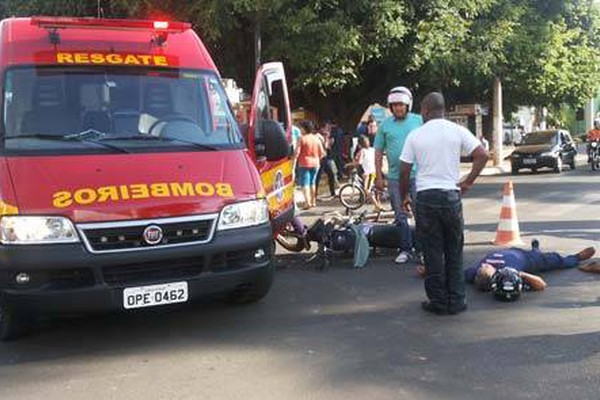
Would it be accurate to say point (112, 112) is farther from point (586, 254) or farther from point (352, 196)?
point (352, 196)

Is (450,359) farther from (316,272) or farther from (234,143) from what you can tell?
(316,272)

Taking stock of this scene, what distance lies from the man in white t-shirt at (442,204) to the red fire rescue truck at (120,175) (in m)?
1.27

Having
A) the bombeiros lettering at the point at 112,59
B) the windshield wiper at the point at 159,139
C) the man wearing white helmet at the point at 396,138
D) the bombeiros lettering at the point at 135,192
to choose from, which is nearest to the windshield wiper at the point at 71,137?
the windshield wiper at the point at 159,139

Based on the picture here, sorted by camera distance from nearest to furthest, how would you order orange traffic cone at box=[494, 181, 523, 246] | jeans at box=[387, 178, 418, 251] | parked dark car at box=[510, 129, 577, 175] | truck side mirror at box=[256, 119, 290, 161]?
truck side mirror at box=[256, 119, 290, 161] → jeans at box=[387, 178, 418, 251] → orange traffic cone at box=[494, 181, 523, 246] → parked dark car at box=[510, 129, 577, 175]

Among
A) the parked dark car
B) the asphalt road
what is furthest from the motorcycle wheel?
the parked dark car

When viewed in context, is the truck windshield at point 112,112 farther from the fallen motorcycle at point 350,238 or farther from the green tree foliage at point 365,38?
the green tree foliage at point 365,38

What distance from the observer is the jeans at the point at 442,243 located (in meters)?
6.53

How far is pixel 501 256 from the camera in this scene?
24.1ft

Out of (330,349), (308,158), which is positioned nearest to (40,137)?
(330,349)

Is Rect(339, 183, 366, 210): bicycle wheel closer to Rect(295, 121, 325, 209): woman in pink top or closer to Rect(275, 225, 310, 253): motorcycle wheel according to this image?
Rect(295, 121, 325, 209): woman in pink top

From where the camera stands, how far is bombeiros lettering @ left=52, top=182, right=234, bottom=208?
552 centimetres

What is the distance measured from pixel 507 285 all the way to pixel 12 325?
157 inches

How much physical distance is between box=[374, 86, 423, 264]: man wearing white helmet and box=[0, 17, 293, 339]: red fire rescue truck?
5.82 ft

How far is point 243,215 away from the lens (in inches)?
237
